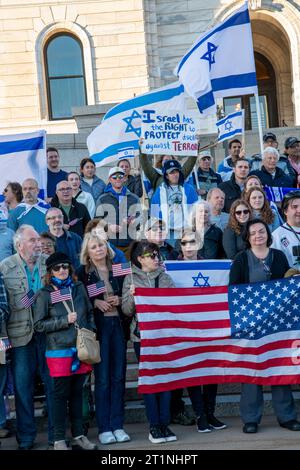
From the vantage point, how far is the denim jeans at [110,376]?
316 inches

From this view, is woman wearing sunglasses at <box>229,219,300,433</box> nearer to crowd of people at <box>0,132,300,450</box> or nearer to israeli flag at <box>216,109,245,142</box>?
crowd of people at <box>0,132,300,450</box>

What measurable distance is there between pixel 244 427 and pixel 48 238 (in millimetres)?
2706

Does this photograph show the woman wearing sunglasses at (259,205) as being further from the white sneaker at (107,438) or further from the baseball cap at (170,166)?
the white sneaker at (107,438)

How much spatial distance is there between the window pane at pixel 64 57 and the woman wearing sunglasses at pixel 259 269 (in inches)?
661

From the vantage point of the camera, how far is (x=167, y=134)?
38.3 ft

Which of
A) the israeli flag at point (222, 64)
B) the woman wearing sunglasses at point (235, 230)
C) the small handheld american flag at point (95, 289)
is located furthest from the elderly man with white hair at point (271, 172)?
the small handheld american flag at point (95, 289)

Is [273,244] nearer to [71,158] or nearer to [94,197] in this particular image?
[94,197]

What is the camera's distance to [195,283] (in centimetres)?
870

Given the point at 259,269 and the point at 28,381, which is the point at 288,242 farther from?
the point at 28,381

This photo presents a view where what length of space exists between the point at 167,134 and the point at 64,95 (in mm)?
13130

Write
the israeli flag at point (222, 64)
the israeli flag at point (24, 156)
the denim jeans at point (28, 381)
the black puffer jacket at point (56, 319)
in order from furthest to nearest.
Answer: the israeli flag at point (222, 64), the israeli flag at point (24, 156), the denim jeans at point (28, 381), the black puffer jacket at point (56, 319)

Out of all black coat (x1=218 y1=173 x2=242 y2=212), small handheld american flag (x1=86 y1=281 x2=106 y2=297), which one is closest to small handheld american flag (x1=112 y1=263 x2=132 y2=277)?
small handheld american flag (x1=86 y1=281 x2=106 y2=297)

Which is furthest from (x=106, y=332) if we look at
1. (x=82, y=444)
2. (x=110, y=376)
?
(x=82, y=444)
